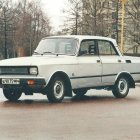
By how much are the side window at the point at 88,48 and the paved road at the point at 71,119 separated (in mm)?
1295

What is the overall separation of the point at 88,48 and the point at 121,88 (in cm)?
170

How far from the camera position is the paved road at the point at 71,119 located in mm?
8234

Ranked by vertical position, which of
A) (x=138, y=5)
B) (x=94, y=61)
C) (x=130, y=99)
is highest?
(x=138, y=5)

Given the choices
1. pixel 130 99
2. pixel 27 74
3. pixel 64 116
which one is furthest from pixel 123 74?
pixel 64 116

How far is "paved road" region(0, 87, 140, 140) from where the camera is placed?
8234mm

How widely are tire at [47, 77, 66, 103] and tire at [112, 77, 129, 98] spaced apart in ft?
7.26

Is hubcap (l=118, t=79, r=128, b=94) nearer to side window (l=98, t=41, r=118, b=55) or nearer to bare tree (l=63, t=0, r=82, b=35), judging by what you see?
side window (l=98, t=41, r=118, b=55)

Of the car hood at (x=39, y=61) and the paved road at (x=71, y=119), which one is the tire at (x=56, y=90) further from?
the car hood at (x=39, y=61)

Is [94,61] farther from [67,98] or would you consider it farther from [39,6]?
[39,6]

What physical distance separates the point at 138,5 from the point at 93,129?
5123 cm

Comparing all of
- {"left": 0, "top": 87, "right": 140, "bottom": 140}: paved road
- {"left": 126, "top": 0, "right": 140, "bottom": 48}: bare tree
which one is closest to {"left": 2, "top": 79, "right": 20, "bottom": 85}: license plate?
{"left": 0, "top": 87, "right": 140, "bottom": 140}: paved road

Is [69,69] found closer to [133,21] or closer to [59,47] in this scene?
[59,47]

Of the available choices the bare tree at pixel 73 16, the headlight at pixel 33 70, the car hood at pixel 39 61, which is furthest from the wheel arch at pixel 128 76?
the bare tree at pixel 73 16

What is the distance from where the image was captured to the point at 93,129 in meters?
8.88
